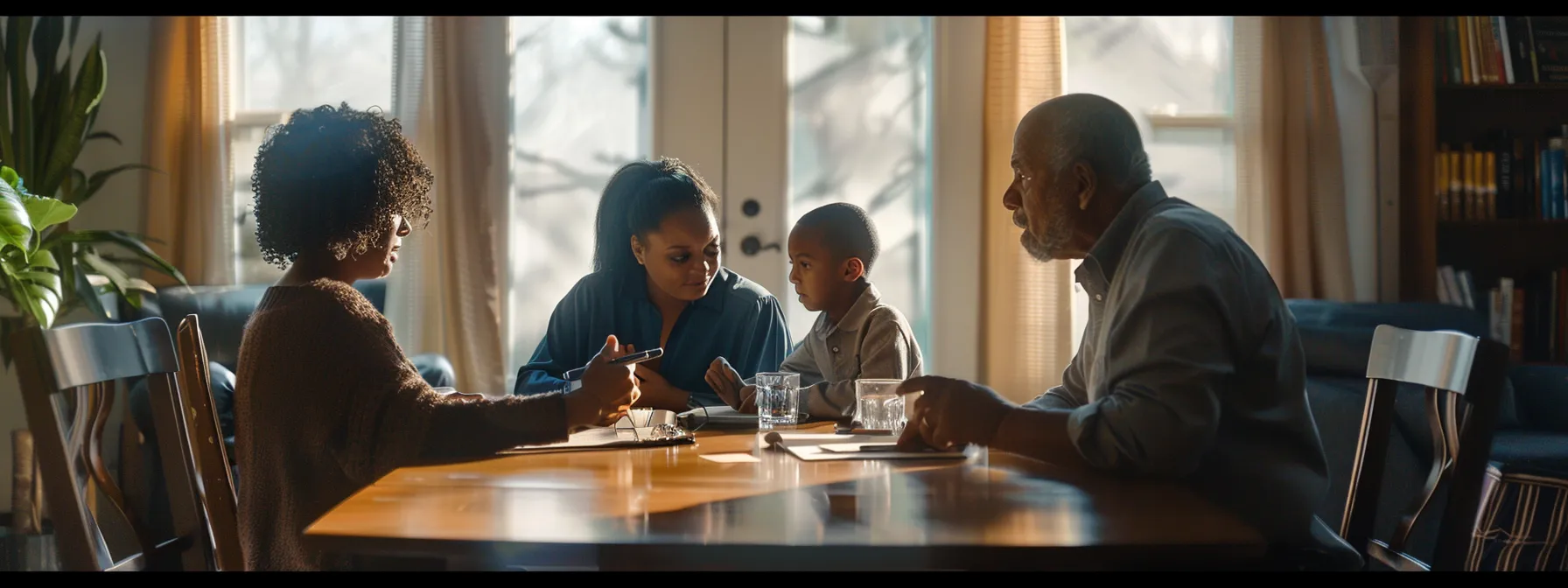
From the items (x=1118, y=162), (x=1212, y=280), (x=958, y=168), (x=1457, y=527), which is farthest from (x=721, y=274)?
(x=958, y=168)

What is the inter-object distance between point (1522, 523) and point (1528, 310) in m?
1.82

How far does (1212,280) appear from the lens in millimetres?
1350

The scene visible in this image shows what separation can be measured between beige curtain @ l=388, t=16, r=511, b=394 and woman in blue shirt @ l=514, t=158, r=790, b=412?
1709 mm

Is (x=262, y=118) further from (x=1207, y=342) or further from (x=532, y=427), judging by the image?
(x=1207, y=342)

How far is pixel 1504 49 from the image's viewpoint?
13.1 ft

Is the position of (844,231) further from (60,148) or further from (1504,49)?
(1504,49)

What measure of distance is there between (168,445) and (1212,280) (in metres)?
1.31

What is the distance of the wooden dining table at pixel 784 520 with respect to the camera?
0.98m

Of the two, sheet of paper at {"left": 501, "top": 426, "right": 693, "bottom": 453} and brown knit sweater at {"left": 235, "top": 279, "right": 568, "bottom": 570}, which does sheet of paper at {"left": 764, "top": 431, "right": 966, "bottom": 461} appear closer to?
sheet of paper at {"left": 501, "top": 426, "right": 693, "bottom": 453}

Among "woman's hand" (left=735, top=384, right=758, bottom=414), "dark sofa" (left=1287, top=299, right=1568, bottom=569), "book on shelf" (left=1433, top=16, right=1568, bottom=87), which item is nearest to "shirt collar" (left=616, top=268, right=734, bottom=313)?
"woman's hand" (left=735, top=384, right=758, bottom=414)

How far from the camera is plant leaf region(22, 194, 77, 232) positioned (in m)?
2.82

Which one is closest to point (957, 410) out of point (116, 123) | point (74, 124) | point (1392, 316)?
point (1392, 316)

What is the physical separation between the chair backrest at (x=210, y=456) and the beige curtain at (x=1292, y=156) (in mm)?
3422

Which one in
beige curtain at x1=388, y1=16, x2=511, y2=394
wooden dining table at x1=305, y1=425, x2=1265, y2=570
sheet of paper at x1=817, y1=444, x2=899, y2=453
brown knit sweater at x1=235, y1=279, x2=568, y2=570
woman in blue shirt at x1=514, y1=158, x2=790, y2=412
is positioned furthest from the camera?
beige curtain at x1=388, y1=16, x2=511, y2=394
